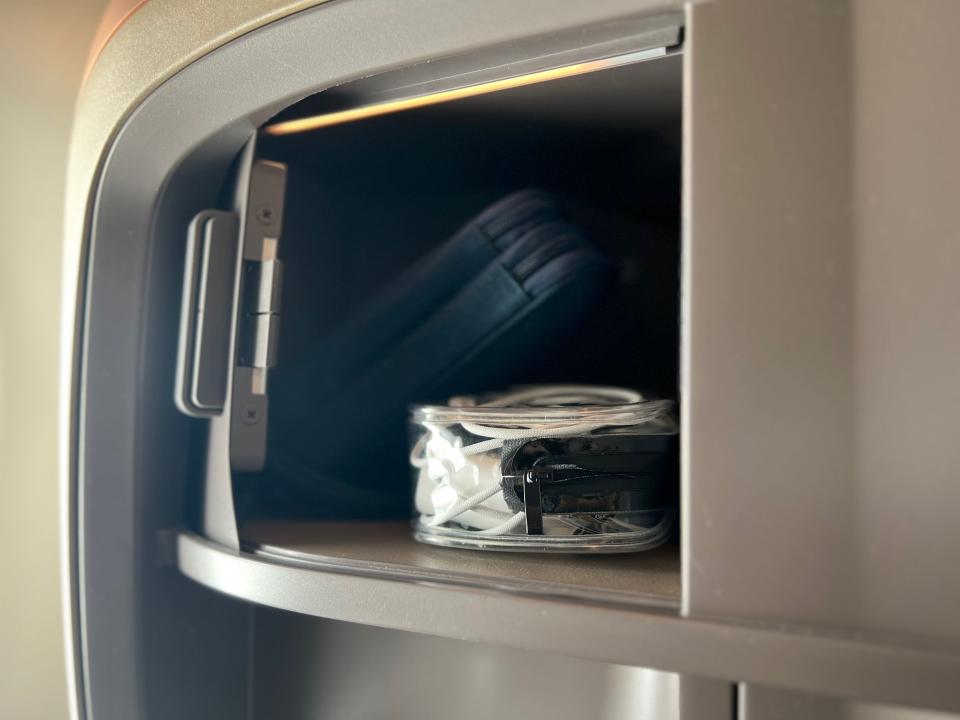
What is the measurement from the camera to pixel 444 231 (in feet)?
2.85

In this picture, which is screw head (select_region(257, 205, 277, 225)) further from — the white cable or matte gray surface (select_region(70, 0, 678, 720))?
the white cable

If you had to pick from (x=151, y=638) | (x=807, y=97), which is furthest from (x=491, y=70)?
(x=151, y=638)

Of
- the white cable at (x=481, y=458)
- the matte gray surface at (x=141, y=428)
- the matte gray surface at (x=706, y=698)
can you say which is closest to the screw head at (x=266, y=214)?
the matte gray surface at (x=141, y=428)

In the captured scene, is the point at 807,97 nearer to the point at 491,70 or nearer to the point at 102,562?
the point at 491,70

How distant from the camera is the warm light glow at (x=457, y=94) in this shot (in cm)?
45

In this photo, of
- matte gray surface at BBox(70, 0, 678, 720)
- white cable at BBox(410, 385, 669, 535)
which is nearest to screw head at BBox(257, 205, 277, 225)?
matte gray surface at BBox(70, 0, 678, 720)

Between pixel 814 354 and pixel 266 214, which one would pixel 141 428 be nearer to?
pixel 266 214

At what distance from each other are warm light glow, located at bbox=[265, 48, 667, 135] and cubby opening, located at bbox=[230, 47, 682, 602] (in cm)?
1

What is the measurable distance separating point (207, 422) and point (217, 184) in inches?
8.0

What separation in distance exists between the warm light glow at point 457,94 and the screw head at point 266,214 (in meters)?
0.06

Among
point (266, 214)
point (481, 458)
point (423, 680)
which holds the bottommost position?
point (423, 680)

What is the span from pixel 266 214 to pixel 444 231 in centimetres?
28

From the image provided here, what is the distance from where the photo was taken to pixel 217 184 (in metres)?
0.66

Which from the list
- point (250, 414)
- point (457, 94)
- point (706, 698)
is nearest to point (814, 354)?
point (706, 698)
